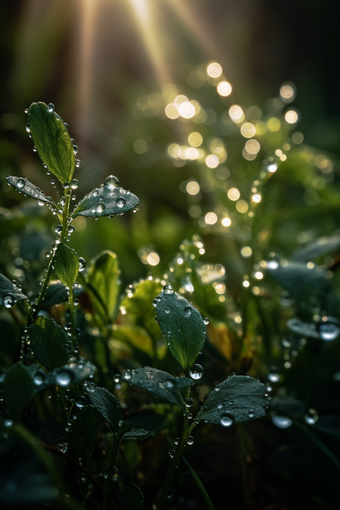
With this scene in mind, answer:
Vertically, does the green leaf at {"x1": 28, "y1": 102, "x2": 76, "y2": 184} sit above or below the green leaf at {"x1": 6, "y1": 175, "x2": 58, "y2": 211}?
above

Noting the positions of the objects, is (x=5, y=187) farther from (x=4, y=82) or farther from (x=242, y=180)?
(x=4, y=82)

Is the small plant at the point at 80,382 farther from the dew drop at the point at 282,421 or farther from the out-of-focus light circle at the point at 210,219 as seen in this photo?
the out-of-focus light circle at the point at 210,219

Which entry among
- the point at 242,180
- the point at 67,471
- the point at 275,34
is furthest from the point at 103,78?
the point at 67,471

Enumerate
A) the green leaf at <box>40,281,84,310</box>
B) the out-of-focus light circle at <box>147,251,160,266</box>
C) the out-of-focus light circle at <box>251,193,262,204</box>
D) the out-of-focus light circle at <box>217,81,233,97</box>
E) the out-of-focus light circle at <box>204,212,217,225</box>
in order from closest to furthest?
the green leaf at <box>40,281,84,310</box>
the out-of-focus light circle at <box>251,193,262,204</box>
the out-of-focus light circle at <box>147,251,160,266</box>
the out-of-focus light circle at <box>204,212,217,225</box>
the out-of-focus light circle at <box>217,81,233,97</box>

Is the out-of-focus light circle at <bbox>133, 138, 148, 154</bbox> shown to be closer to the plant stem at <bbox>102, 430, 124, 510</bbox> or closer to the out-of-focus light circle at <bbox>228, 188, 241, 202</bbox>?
the out-of-focus light circle at <bbox>228, 188, 241, 202</bbox>

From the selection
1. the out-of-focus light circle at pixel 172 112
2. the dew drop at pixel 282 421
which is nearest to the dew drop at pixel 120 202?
the dew drop at pixel 282 421

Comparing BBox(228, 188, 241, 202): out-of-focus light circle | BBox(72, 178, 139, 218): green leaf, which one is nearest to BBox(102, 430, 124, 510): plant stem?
BBox(72, 178, 139, 218): green leaf
